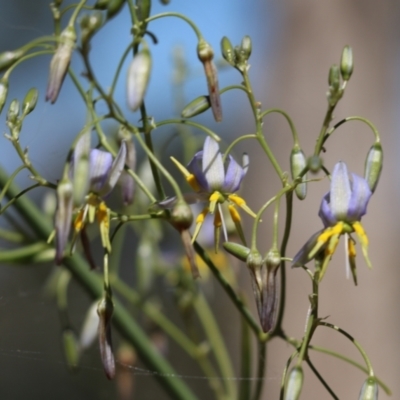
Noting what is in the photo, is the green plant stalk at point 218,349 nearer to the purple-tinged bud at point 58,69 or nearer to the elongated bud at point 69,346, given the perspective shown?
the elongated bud at point 69,346

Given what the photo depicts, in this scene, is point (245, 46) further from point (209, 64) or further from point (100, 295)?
point (100, 295)

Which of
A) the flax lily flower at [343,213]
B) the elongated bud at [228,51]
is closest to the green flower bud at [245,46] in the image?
the elongated bud at [228,51]

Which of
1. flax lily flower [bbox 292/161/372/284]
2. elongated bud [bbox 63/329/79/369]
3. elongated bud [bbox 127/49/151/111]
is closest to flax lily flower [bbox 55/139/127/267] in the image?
elongated bud [bbox 127/49/151/111]

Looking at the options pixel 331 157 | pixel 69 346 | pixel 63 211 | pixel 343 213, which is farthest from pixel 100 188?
pixel 331 157

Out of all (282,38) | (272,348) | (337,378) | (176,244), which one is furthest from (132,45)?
(282,38)

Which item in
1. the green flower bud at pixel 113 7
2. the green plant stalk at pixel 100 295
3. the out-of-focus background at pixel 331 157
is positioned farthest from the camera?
the out-of-focus background at pixel 331 157

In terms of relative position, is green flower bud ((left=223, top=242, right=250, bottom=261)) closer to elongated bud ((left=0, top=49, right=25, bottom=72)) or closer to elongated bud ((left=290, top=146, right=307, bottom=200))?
elongated bud ((left=290, top=146, right=307, bottom=200))
